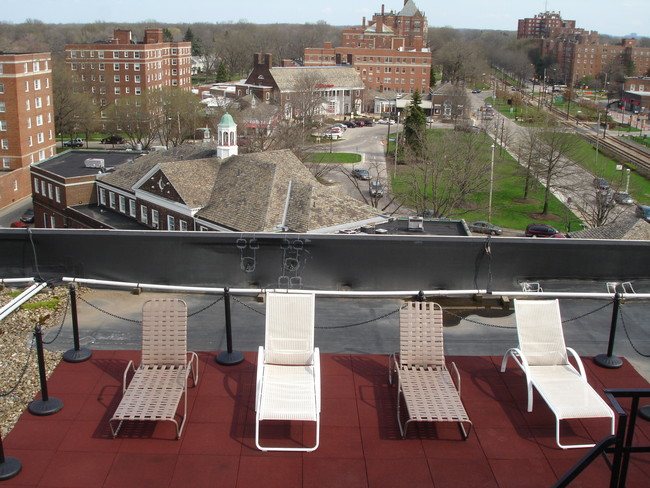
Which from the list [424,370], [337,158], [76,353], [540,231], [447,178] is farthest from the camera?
[337,158]

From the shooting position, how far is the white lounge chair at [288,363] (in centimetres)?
660

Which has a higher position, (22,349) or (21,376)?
(21,376)

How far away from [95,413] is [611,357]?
247 inches

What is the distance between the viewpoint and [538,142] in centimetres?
5497

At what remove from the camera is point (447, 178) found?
161ft

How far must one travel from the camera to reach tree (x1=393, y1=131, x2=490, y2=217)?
4594 centimetres

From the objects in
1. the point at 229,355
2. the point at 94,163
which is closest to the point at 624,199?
the point at 94,163

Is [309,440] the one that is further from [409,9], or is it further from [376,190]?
[409,9]

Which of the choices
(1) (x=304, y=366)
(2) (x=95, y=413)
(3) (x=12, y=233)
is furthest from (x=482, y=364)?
(3) (x=12, y=233)

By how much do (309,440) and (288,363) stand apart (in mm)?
1115

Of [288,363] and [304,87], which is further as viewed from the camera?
[304,87]

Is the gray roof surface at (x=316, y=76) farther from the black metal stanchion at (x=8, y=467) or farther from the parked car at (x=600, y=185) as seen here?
the black metal stanchion at (x=8, y=467)

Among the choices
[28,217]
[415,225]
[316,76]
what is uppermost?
[316,76]

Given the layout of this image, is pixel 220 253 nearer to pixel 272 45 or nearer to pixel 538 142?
pixel 538 142
